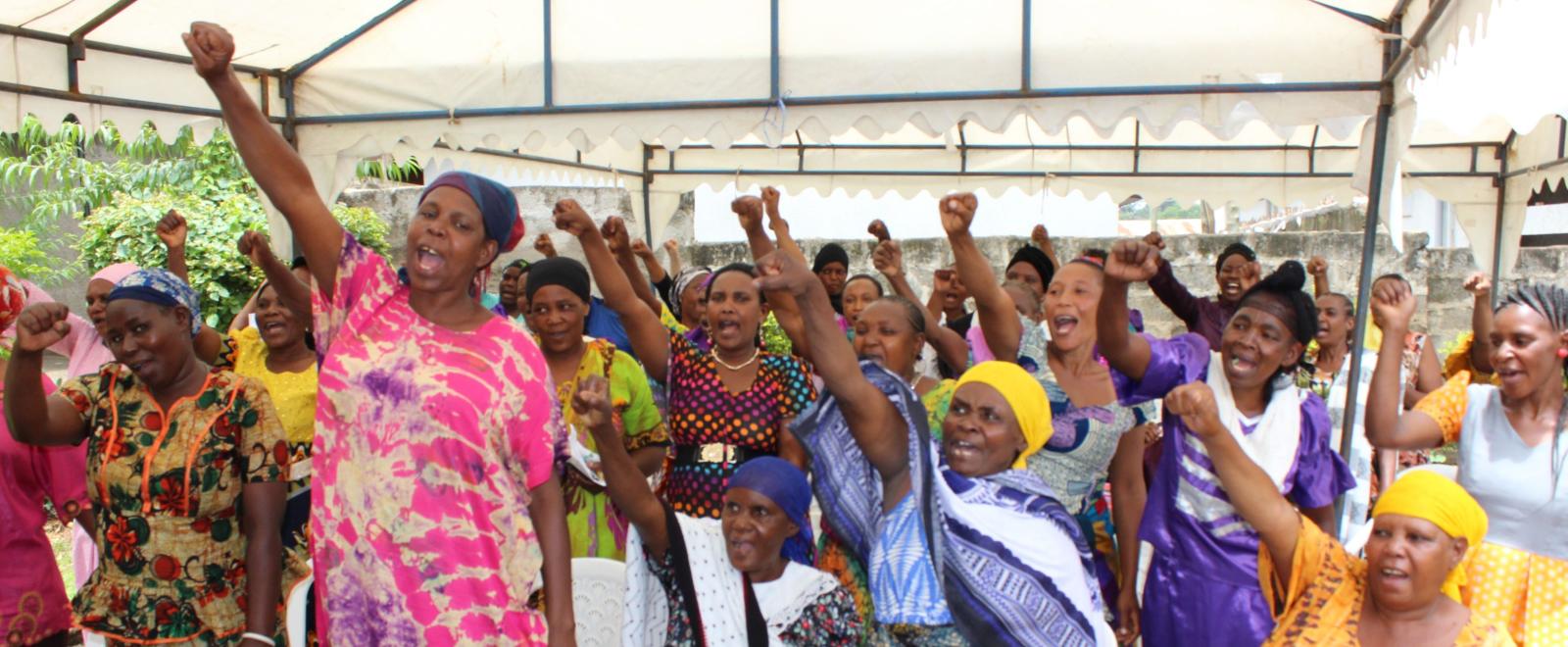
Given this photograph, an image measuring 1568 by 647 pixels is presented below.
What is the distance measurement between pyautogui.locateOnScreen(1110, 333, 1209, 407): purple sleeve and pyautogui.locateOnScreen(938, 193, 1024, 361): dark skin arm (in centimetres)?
48

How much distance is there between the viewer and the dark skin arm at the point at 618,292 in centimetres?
308

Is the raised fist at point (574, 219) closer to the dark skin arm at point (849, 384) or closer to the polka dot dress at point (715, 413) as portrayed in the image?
the polka dot dress at point (715, 413)

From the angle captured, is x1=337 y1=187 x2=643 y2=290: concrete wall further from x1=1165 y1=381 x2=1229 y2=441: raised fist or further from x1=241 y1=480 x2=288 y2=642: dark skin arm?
x1=1165 y1=381 x2=1229 y2=441: raised fist

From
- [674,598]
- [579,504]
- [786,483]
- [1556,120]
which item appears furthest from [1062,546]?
[1556,120]

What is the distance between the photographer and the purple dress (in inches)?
109

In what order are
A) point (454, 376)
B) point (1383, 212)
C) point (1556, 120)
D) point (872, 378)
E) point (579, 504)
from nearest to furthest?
point (454, 376) → point (872, 378) → point (579, 504) → point (1383, 212) → point (1556, 120)

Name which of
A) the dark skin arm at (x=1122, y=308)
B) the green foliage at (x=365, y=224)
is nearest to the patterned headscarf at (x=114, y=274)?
the dark skin arm at (x=1122, y=308)

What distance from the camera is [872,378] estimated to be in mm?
2557

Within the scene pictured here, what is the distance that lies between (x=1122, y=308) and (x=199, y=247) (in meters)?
7.32

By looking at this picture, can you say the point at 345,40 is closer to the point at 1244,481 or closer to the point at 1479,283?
the point at 1244,481

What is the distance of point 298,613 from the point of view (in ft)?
8.63

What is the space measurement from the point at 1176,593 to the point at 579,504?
66.0 inches

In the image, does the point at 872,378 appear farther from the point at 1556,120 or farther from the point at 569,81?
the point at 1556,120

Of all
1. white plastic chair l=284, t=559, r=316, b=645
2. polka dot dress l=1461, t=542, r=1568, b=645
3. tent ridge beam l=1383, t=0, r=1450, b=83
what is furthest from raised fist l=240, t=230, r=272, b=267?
tent ridge beam l=1383, t=0, r=1450, b=83
